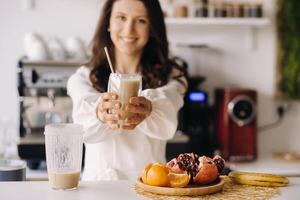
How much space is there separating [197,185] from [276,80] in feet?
7.21

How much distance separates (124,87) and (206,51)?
1.90 metres

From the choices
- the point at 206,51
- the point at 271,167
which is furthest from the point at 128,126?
the point at 206,51

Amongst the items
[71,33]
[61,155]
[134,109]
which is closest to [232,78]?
[71,33]

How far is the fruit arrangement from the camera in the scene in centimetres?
151

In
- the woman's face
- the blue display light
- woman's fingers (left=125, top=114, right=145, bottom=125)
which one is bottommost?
the blue display light

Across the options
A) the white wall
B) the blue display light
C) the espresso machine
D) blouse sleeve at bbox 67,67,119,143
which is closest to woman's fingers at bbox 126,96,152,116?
blouse sleeve at bbox 67,67,119,143

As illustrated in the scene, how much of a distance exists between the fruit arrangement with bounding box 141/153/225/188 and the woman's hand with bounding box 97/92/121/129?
26 centimetres

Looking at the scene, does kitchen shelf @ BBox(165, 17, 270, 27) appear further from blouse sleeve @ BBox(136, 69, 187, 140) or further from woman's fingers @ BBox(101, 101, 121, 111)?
woman's fingers @ BBox(101, 101, 121, 111)

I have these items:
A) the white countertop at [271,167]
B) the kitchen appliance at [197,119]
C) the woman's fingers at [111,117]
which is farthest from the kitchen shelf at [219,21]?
the woman's fingers at [111,117]

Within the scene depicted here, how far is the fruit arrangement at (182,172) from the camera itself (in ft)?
4.97

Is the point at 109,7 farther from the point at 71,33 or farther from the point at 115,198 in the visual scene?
the point at 71,33

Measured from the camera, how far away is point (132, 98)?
1746 millimetres

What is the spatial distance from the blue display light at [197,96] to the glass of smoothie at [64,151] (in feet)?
5.70

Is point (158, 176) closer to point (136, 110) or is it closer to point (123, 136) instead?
point (136, 110)
